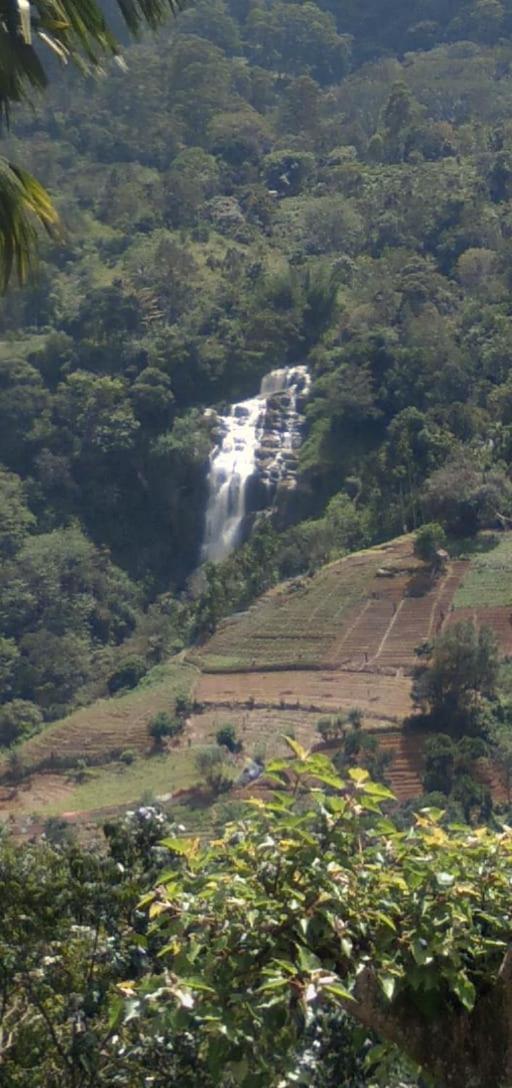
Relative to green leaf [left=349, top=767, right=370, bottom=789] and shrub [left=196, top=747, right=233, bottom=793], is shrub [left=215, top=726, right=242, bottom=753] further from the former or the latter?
green leaf [left=349, top=767, right=370, bottom=789]

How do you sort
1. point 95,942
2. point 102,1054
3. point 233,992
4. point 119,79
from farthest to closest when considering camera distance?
1. point 119,79
2. point 95,942
3. point 102,1054
4. point 233,992

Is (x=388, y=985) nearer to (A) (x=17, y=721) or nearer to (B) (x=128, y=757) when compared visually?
(B) (x=128, y=757)

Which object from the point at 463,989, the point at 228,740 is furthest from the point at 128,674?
the point at 463,989

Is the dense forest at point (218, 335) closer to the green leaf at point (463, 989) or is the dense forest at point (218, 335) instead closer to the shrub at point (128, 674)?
the shrub at point (128, 674)

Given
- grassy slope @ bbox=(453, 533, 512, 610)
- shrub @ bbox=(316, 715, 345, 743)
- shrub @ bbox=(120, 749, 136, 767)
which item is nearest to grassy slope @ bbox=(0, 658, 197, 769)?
shrub @ bbox=(120, 749, 136, 767)

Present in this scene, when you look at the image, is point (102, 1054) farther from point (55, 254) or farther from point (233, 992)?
point (55, 254)

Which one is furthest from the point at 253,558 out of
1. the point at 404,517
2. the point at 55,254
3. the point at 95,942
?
the point at 95,942

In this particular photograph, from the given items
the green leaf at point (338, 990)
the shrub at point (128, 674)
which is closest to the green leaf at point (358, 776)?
the green leaf at point (338, 990)
